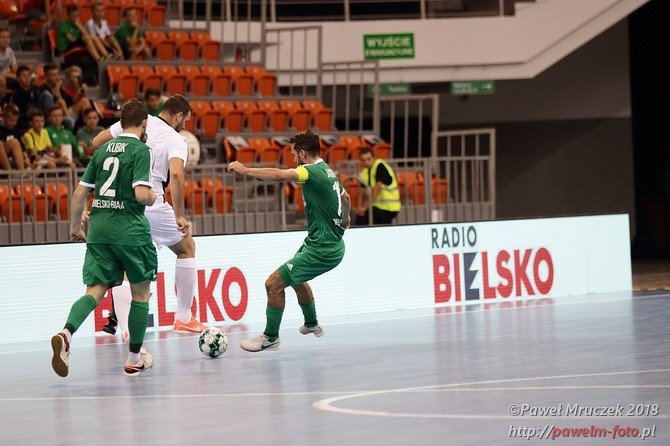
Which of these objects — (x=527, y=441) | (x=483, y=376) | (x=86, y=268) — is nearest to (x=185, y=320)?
(x=86, y=268)

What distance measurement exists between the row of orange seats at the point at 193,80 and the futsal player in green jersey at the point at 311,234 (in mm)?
9054

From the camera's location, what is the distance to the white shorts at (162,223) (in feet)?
36.6

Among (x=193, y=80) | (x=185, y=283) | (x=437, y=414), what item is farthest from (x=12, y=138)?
(x=437, y=414)

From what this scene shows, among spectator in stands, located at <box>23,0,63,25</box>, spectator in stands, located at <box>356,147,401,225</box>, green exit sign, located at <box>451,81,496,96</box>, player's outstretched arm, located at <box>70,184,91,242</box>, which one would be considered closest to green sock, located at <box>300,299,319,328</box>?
player's outstretched arm, located at <box>70,184,91,242</box>

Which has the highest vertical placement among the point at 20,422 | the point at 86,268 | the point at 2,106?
the point at 2,106

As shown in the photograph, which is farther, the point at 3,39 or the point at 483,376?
the point at 3,39

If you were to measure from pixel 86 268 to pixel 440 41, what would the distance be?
15172mm

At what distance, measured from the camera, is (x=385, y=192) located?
56.9ft

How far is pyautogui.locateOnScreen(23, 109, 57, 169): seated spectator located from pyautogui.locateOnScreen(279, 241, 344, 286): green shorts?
633 cm

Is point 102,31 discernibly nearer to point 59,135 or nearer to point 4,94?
point 4,94

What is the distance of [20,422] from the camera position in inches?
295

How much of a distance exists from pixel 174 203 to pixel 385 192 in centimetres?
725

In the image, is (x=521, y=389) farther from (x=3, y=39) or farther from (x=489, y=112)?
(x=489, y=112)

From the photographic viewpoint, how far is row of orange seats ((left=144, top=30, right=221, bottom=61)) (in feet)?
67.6
